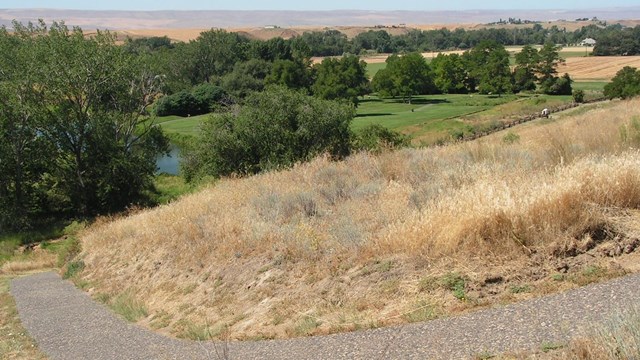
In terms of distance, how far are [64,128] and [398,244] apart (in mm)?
30102

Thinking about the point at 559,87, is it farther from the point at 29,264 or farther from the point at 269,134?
the point at 29,264

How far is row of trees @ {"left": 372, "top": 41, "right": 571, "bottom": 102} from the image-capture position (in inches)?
3880

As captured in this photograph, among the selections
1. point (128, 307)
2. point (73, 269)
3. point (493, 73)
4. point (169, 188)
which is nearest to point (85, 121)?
point (169, 188)

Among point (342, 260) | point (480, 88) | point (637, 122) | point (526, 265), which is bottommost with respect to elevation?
point (480, 88)

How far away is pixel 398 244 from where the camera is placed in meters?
8.59

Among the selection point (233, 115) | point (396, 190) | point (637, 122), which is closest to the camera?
point (396, 190)

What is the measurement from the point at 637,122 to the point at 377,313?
8921 millimetres

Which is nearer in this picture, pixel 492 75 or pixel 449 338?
pixel 449 338

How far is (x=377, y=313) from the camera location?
7379 millimetres

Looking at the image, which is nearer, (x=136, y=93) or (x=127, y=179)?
(x=127, y=179)

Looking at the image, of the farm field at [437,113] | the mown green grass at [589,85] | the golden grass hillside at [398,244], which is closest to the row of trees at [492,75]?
the mown green grass at [589,85]

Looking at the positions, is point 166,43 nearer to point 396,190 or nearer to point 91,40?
point 91,40

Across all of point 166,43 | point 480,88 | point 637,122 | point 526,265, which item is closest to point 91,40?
point 637,122

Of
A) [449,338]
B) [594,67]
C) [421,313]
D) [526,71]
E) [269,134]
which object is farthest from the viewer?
[594,67]
